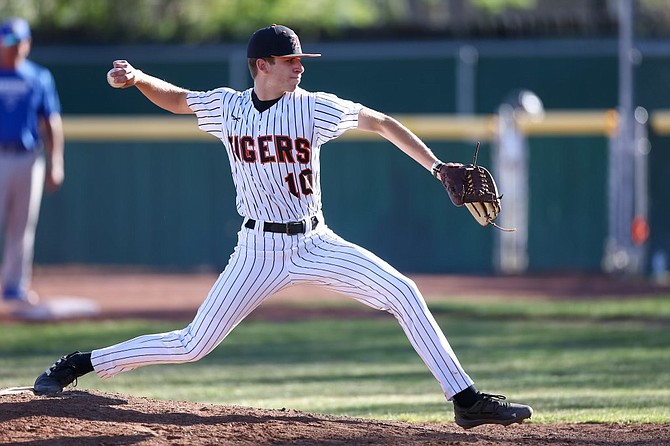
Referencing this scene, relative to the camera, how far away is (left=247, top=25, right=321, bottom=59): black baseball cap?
5.68 m

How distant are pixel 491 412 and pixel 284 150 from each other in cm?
140

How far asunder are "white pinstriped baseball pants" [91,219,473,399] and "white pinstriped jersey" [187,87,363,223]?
0.11 metres

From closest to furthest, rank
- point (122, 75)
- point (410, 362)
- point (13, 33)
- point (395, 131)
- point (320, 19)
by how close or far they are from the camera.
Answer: point (395, 131), point (122, 75), point (410, 362), point (13, 33), point (320, 19)

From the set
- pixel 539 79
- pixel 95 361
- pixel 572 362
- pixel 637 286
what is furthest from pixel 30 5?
pixel 95 361

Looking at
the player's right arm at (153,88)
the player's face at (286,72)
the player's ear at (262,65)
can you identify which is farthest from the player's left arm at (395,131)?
the player's right arm at (153,88)

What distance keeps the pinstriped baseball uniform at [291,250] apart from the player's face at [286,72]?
52mm

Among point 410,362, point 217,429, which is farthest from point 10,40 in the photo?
point 217,429

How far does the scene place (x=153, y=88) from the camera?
5.94 metres

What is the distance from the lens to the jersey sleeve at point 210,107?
5.84 meters

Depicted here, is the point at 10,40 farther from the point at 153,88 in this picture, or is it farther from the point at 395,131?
the point at 395,131

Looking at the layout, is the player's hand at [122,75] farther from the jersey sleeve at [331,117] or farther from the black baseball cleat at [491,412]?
the black baseball cleat at [491,412]

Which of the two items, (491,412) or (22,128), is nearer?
(491,412)

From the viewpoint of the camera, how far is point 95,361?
19.3 feet

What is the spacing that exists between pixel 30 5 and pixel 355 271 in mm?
20593
